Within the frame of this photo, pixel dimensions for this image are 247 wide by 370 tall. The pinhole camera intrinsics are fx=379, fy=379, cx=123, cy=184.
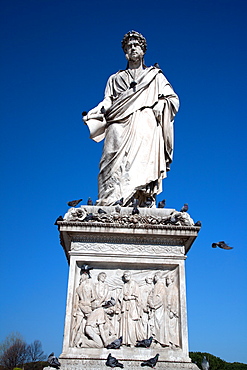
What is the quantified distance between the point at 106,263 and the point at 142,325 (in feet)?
4.03

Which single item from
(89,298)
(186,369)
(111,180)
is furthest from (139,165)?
(186,369)

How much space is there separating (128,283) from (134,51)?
263 inches

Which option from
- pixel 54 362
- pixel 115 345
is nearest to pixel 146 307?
pixel 115 345

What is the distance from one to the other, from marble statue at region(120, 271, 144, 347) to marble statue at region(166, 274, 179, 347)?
0.49 m

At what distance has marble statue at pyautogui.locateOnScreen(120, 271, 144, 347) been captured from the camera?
251 inches

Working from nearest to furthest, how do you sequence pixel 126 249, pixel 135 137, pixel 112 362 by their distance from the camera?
pixel 112 362
pixel 126 249
pixel 135 137

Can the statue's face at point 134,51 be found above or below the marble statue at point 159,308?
above

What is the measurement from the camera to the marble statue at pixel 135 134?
Result: 27.9 feet

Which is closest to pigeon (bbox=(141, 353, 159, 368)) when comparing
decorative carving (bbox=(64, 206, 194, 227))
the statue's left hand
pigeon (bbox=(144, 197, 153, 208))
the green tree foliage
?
decorative carving (bbox=(64, 206, 194, 227))

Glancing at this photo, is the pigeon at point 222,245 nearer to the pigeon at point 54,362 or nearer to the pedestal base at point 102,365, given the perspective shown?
the pedestal base at point 102,365

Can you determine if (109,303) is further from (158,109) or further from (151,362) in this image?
(158,109)

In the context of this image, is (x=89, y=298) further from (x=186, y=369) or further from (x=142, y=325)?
(x=186, y=369)

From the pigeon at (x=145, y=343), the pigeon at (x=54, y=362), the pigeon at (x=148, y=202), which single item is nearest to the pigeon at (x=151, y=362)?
the pigeon at (x=145, y=343)

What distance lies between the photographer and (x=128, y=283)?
6746 mm
